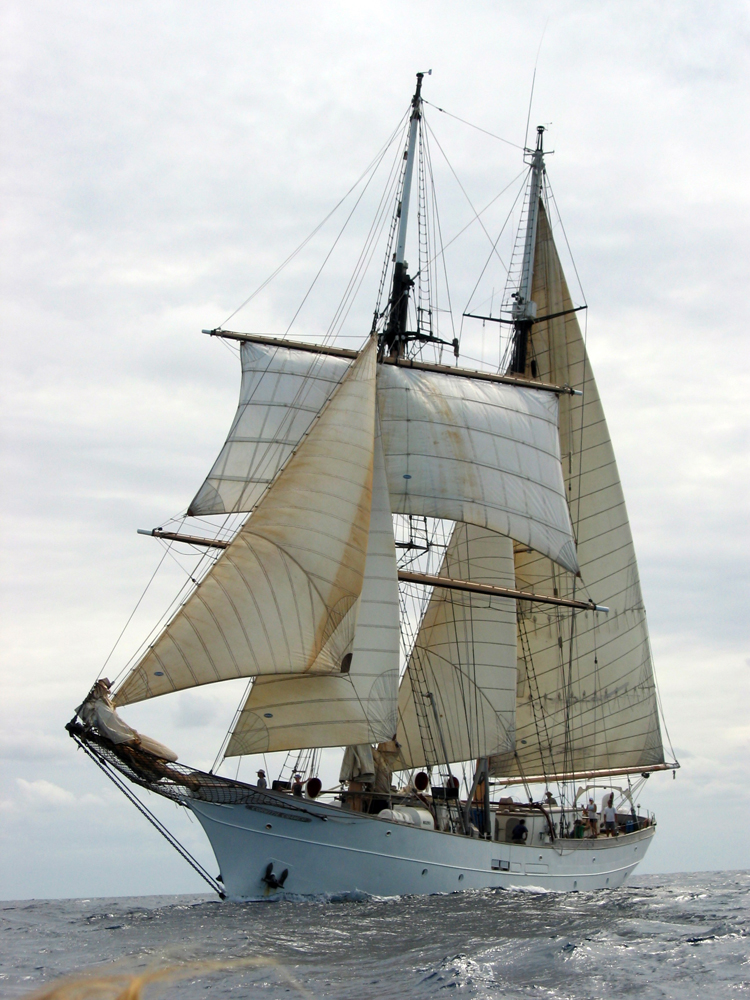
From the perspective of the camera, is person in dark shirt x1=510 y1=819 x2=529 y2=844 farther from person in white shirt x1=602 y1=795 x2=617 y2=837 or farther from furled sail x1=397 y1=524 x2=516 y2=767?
person in white shirt x1=602 y1=795 x2=617 y2=837

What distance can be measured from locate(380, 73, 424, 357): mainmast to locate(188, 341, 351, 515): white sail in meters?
2.19

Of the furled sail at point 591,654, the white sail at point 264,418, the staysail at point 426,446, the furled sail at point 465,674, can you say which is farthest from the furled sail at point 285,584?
the furled sail at point 591,654

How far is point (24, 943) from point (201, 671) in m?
7.36

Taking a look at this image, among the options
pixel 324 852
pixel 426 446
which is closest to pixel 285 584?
pixel 324 852

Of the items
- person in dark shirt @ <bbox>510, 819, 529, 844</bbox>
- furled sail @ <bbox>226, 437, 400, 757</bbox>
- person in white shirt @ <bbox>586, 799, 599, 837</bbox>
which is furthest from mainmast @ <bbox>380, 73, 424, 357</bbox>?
person in white shirt @ <bbox>586, 799, 599, 837</bbox>

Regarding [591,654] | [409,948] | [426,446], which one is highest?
[426,446]

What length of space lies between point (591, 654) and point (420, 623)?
8676mm

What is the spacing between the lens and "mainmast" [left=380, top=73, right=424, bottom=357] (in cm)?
4116

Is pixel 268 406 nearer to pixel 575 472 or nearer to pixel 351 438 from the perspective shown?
pixel 351 438

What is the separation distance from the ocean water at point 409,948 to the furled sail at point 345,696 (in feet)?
14.4

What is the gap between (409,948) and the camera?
71.2 feet

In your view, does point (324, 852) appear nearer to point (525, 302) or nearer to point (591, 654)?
point (591, 654)

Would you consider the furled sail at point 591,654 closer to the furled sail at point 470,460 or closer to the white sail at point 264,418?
the furled sail at point 470,460

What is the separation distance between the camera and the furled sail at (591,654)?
148ft
